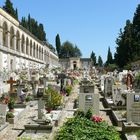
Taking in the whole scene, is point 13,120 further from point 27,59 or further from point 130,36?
point 130,36

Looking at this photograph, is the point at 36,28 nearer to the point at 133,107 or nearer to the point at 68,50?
the point at 68,50

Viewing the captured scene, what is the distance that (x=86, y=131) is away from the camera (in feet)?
36.1

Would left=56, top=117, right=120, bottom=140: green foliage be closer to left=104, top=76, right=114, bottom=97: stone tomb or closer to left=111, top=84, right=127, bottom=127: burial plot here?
left=111, top=84, right=127, bottom=127: burial plot

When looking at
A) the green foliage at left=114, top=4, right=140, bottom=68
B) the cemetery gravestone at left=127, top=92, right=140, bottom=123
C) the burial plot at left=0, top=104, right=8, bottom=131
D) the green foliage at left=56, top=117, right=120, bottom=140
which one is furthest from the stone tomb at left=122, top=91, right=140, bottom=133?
the green foliage at left=114, top=4, right=140, bottom=68

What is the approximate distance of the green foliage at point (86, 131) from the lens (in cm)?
1052

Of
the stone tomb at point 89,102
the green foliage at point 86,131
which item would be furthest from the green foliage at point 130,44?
the green foliage at point 86,131

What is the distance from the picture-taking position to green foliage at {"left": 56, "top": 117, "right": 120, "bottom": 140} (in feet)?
34.5

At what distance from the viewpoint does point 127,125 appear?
1396 centimetres

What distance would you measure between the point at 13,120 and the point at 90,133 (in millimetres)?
6219

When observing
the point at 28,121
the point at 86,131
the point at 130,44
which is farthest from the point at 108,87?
the point at 130,44

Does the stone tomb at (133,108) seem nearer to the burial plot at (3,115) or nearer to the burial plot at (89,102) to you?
the burial plot at (89,102)

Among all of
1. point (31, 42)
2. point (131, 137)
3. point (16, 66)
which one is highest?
point (31, 42)

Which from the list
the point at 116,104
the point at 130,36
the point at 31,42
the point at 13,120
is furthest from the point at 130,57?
the point at 13,120

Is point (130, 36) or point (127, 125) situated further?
point (130, 36)
